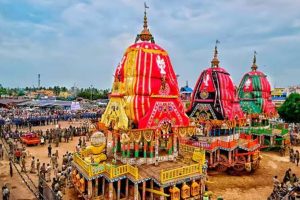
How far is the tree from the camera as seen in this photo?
39594mm

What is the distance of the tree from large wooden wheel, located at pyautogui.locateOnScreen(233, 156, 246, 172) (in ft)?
76.2

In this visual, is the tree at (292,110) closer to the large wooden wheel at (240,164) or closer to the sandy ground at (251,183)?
the sandy ground at (251,183)

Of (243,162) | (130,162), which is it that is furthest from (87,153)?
(243,162)

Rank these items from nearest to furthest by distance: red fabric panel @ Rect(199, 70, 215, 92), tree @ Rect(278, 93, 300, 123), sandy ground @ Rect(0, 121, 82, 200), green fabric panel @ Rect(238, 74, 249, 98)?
sandy ground @ Rect(0, 121, 82, 200)
red fabric panel @ Rect(199, 70, 215, 92)
green fabric panel @ Rect(238, 74, 249, 98)
tree @ Rect(278, 93, 300, 123)

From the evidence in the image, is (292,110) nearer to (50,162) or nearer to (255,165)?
(255,165)

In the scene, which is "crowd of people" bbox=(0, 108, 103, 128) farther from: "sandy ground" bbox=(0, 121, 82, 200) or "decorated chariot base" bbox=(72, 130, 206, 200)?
"decorated chariot base" bbox=(72, 130, 206, 200)

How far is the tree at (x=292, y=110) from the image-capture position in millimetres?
39594

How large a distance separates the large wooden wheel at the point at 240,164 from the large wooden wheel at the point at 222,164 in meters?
0.76

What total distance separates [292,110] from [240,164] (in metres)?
24.2

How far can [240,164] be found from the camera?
21.0m

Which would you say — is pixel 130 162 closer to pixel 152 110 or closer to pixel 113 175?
pixel 113 175

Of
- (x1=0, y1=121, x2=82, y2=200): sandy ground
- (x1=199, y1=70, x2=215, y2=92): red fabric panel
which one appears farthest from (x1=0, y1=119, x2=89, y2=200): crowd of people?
(x1=199, y1=70, x2=215, y2=92): red fabric panel

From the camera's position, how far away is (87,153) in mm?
15461

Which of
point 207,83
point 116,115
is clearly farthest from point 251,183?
point 116,115
